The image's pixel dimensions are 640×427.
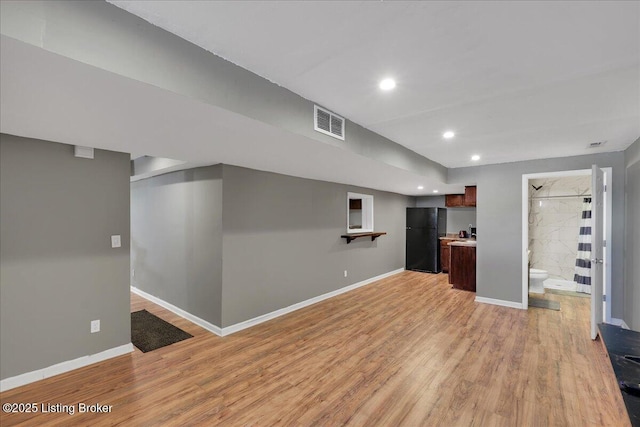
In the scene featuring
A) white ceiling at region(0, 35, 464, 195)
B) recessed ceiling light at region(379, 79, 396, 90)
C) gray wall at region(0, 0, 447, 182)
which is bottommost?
white ceiling at region(0, 35, 464, 195)

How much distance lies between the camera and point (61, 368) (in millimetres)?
2605

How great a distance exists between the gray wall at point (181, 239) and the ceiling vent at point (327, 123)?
1.68m

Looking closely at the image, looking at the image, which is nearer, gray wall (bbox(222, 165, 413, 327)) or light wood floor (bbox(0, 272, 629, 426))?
light wood floor (bbox(0, 272, 629, 426))

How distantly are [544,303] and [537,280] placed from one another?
2.50 feet

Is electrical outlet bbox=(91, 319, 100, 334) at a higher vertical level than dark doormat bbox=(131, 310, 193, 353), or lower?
higher

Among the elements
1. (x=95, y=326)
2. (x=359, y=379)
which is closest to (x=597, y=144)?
(x=359, y=379)

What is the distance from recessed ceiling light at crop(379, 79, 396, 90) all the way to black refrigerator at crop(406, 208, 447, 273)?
5.54m

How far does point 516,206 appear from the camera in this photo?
4.50 metres

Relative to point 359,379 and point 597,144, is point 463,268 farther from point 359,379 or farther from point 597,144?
point 359,379


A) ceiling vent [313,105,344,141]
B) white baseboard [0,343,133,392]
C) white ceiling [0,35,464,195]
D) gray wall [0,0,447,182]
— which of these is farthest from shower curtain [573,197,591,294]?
white baseboard [0,343,133,392]

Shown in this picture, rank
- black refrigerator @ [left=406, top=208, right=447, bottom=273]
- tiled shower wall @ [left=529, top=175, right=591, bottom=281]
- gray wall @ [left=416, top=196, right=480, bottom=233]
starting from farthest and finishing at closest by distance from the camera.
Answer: gray wall @ [left=416, top=196, right=480, bottom=233]
black refrigerator @ [left=406, top=208, right=447, bottom=273]
tiled shower wall @ [left=529, top=175, right=591, bottom=281]

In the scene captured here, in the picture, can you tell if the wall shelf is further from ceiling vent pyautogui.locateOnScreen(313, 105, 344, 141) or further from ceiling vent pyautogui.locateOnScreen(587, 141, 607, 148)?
ceiling vent pyautogui.locateOnScreen(587, 141, 607, 148)

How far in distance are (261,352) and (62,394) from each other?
1644 millimetres

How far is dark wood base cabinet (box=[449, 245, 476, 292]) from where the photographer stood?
553 cm
